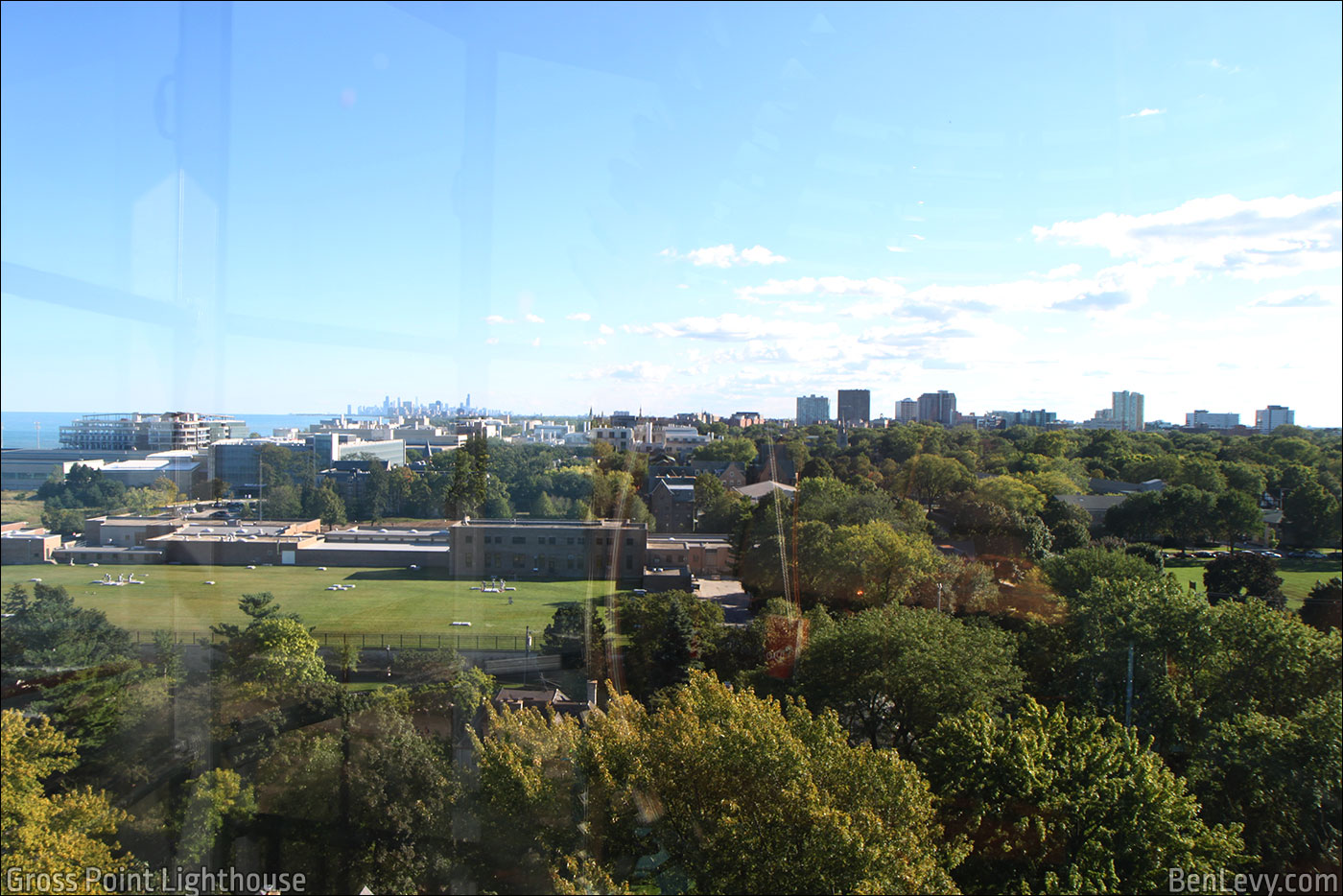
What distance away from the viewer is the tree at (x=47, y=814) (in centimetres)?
292

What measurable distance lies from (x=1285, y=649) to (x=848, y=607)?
13.9 ft

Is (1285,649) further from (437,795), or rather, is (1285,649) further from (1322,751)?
(437,795)

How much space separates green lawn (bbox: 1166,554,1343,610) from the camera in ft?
29.1

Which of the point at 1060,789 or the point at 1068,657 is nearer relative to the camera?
the point at 1060,789

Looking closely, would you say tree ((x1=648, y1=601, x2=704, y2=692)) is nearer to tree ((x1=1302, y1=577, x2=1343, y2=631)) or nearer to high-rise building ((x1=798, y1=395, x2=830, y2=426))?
tree ((x1=1302, y1=577, x2=1343, y2=631))

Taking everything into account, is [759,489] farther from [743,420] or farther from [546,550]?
[743,420]

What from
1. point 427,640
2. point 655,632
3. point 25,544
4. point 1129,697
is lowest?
point 427,640

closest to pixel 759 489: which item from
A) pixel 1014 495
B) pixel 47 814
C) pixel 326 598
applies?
pixel 1014 495

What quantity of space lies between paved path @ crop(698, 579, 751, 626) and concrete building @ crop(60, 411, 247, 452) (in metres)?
5.61

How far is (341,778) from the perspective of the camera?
390 cm

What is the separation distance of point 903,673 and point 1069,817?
72.1 inches

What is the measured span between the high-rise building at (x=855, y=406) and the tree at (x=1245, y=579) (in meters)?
25.7

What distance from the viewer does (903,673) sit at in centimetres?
481

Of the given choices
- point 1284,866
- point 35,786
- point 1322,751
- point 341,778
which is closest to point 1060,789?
point 1284,866
